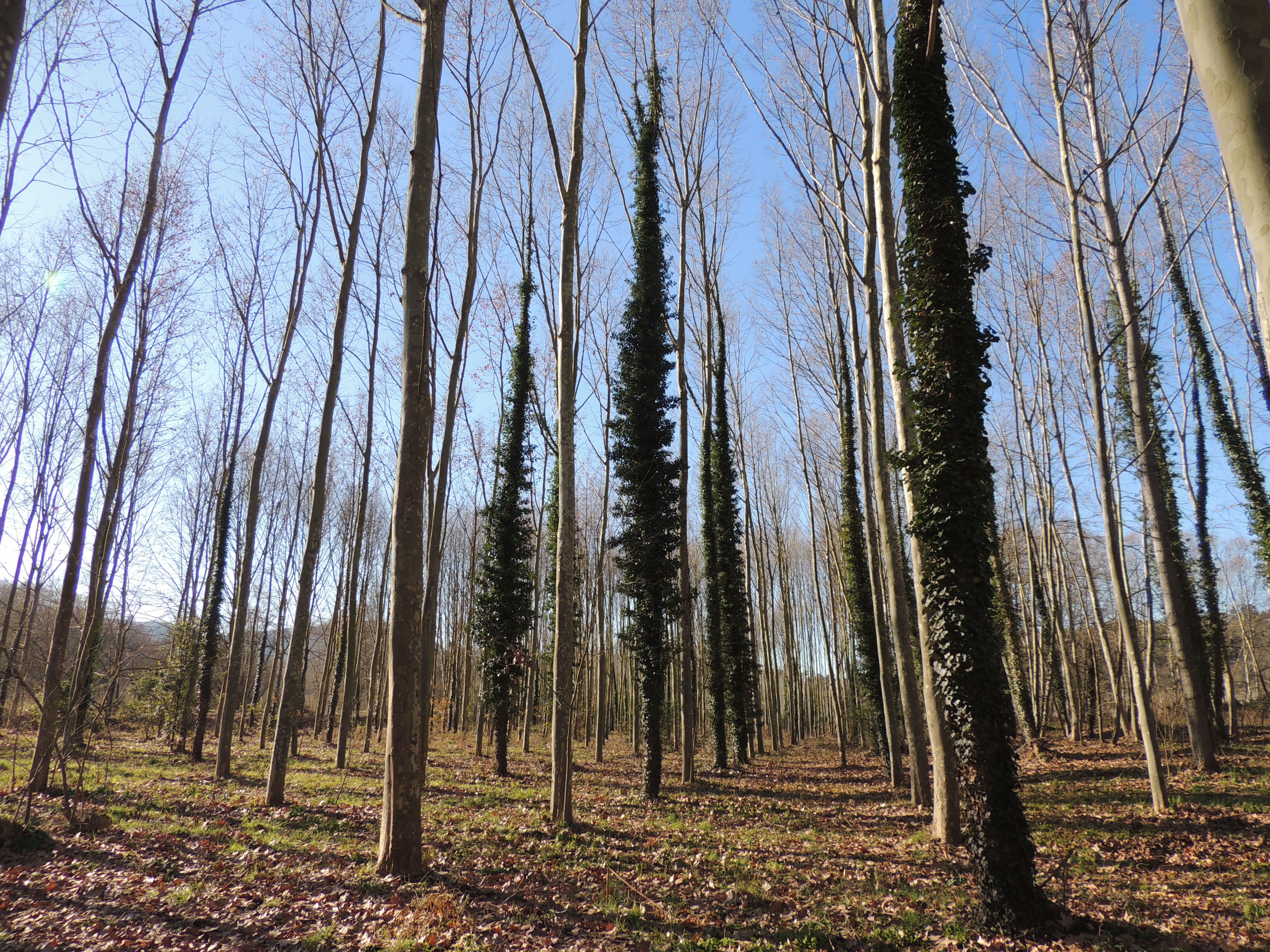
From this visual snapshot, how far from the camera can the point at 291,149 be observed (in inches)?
468

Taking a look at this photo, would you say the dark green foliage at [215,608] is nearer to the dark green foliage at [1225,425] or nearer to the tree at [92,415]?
the tree at [92,415]

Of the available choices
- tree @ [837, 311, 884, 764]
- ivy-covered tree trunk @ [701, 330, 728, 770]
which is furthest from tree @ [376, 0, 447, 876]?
tree @ [837, 311, 884, 764]

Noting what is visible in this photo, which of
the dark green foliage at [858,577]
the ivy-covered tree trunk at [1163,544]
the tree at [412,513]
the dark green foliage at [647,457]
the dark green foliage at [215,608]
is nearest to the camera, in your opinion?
the tree at [412,513]

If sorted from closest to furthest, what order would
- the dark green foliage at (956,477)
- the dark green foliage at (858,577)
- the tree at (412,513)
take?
the dark green foliage at (956,477)
the tree at (412,513)
the dark green foliage at (858,577)

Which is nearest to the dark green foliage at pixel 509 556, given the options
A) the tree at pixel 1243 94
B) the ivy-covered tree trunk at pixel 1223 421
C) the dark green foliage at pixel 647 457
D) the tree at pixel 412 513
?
the dark green foliage at pixel 647 457

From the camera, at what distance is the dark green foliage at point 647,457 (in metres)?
12.1

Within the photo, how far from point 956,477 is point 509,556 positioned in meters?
12.5

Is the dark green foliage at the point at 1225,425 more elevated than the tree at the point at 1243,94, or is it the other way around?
the dark green foliage at the point at 1225,425

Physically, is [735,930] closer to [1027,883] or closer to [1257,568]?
[1027,883]

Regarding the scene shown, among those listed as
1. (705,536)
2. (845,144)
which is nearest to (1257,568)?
(705,536)

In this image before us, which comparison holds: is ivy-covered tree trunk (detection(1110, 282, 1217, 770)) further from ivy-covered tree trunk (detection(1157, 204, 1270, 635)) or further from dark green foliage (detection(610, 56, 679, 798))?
dark green foliage (detection(610, 56, 679, 798))

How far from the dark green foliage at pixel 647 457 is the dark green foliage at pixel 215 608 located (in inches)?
→ 429

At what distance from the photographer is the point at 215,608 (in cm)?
1593

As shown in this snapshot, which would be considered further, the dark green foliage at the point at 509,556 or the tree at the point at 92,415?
the dark green foliage at the point at 509,556
